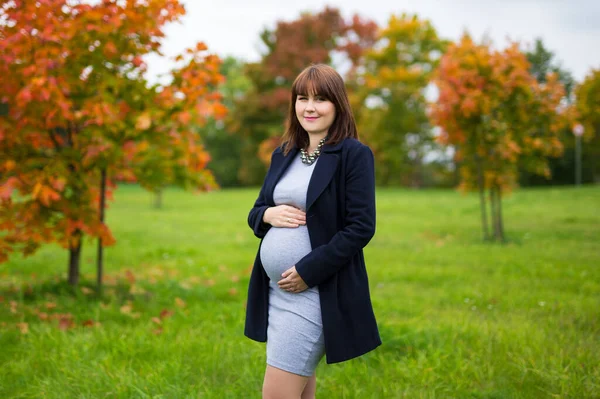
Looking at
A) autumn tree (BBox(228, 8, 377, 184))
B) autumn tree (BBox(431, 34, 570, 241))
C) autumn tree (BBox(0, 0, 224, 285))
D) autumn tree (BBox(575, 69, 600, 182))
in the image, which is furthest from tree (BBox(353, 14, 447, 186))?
autumn tree (BBox(0, 0, 224, 285))

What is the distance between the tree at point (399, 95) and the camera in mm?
30797

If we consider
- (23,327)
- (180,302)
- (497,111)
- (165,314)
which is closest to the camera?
(23,327)

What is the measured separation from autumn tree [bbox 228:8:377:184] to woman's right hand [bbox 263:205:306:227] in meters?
31.6

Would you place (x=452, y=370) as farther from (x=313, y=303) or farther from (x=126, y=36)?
(x=126, y=36)

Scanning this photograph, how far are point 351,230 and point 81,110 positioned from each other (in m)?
3.62

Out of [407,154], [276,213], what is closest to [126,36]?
[276,213]

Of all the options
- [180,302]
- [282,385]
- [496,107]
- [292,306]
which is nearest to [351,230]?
[292,306]

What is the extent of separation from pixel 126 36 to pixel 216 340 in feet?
9.55

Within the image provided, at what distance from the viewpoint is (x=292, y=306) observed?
6.78ft

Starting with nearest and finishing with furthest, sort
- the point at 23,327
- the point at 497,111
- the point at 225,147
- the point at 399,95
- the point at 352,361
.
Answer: the point at 352,361
the point at 23,327
the point at 497,111
the point at 399,95
the point at 225,147

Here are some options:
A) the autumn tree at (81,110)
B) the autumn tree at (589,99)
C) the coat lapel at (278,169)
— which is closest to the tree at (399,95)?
the autumn tree at (589,99)

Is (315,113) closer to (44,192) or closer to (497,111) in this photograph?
(44,192)

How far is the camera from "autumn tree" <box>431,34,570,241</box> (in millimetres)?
8477

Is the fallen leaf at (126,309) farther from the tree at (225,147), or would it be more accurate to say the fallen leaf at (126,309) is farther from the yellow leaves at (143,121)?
the tree at (225,147)
